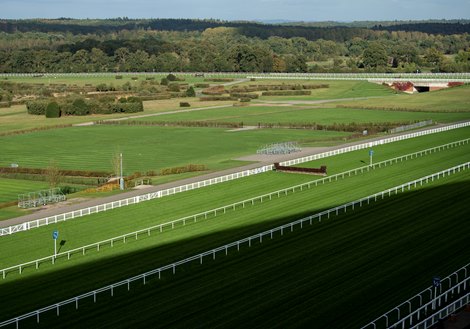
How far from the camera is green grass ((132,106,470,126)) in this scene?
94188mm

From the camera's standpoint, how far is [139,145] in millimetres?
76188

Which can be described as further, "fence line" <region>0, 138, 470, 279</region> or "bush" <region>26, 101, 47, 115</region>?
"bush" <region>26, 101, 47, 115</region>

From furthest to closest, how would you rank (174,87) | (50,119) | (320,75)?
(320,75) < (174,87) < (50,119)

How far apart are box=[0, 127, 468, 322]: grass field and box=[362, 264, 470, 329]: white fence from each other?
10113 mm

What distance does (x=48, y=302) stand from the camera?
91.2 ft

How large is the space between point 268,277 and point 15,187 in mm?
28274

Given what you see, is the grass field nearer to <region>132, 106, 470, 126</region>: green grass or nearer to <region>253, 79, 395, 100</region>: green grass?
<region>132, 106, 470, 126</region>: green grass

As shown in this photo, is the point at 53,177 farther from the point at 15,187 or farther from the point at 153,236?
the point at 153,236

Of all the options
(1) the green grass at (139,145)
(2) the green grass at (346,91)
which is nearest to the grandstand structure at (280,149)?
(1) the green grass at (139,145)

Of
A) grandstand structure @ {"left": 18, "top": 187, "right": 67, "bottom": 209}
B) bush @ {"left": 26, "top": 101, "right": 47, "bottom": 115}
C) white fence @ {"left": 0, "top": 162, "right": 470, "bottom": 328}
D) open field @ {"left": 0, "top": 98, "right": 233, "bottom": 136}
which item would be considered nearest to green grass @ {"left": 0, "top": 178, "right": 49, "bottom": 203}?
grandstand structure @ {"left": 18, "top": 187, "right": 67, "bottom": 209}

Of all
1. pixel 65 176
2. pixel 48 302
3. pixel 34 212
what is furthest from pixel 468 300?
pixel 65 176

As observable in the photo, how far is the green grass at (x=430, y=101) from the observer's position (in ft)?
355

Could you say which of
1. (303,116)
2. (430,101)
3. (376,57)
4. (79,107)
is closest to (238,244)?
(303,116)

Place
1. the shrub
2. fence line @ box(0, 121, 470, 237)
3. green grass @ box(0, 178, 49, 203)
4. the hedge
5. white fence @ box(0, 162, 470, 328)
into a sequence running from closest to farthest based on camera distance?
white fence @ box(0, 162, 470, 328)
fence line @ box(0, 121, 470, 237)
green grass @ box(0, 178, 49, 203)
the hedge
the shrub
